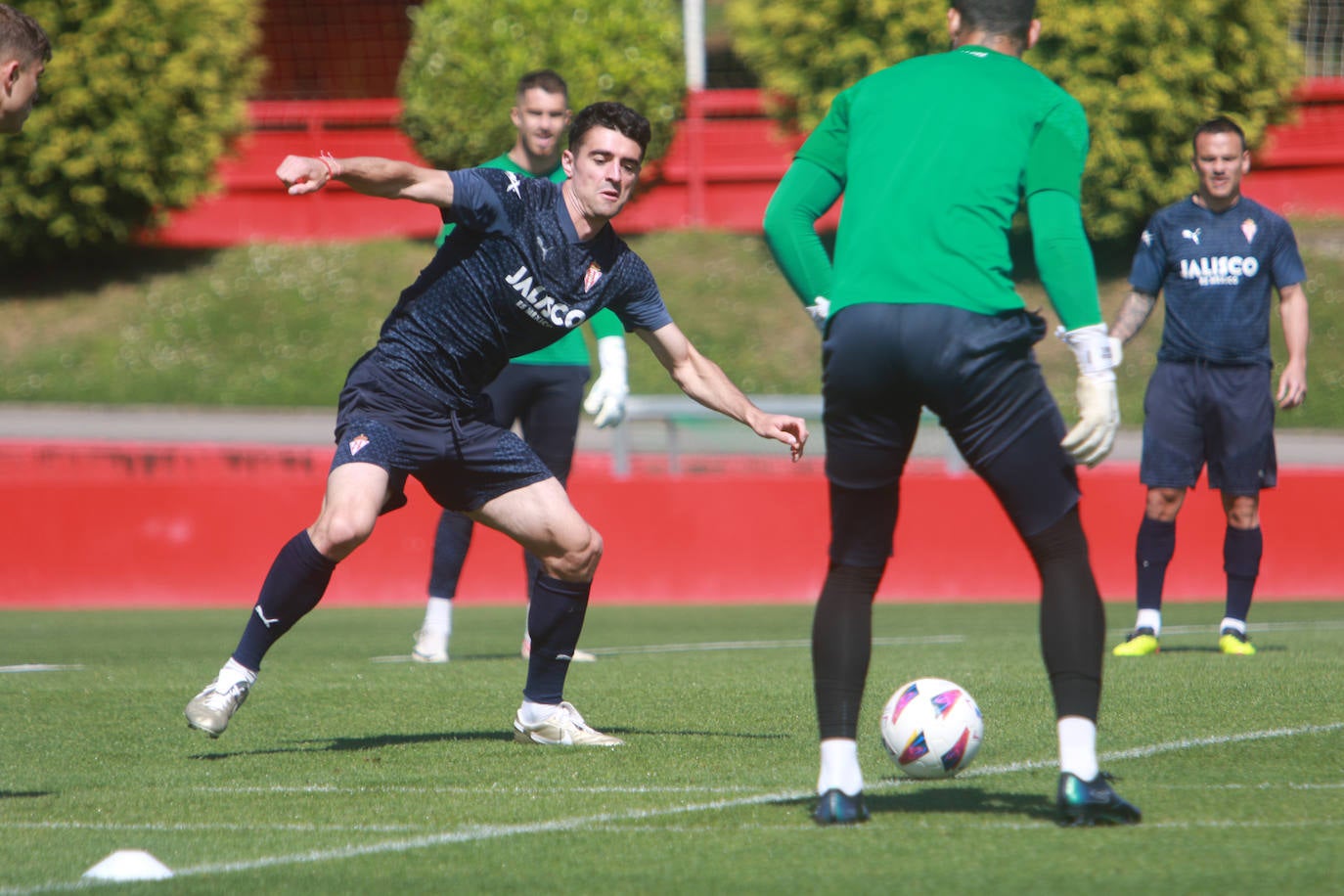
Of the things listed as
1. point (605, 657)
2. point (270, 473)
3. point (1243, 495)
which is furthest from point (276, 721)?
point (270, 473)

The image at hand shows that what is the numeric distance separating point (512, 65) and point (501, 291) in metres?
20.6

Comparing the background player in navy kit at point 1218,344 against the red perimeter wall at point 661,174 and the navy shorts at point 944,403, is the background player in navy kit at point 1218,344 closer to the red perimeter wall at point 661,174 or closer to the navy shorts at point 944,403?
the navy shorts at point 944,403

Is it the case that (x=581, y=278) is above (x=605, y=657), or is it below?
above

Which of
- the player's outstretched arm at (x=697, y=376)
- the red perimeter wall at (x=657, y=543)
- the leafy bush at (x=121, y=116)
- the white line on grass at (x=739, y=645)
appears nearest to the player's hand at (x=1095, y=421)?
the player's outstretched arm at (x=697, y=376)

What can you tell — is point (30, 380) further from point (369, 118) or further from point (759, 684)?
point (759, 684)

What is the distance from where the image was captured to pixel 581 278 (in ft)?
18.0

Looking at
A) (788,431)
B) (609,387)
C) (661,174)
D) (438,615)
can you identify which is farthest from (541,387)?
(661,174)

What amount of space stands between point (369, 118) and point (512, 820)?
25.9 m

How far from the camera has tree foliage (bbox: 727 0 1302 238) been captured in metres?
23.4

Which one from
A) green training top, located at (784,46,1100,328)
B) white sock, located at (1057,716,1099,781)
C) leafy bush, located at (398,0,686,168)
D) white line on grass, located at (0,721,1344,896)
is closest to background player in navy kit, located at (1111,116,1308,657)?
white line on grass, located at (0,721,1344,896)

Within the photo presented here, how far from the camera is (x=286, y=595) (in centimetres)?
548

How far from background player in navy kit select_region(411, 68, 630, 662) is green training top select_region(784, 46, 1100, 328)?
3.38 meters

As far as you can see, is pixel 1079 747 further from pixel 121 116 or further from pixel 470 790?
pixel 121 116

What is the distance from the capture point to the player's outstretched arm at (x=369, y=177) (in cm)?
458
